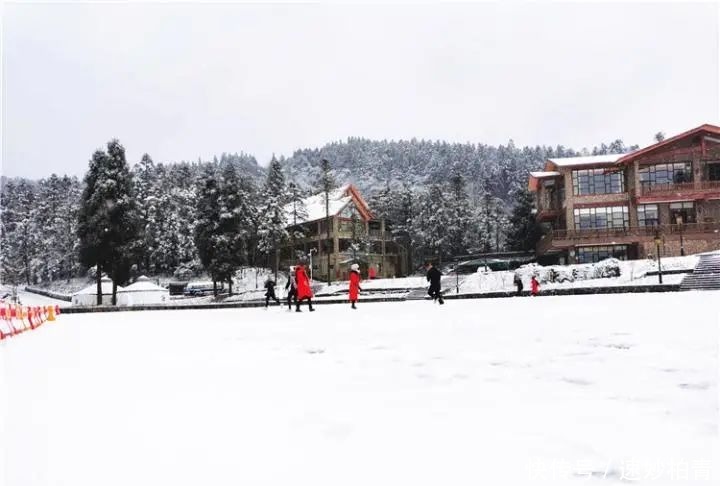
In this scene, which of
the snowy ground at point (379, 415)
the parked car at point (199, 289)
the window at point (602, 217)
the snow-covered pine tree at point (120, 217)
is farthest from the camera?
the parked car at point (199, 289)

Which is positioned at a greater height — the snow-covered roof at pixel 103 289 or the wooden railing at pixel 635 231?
the wooden railing at pixel 635 231

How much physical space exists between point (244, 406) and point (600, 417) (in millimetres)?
2740

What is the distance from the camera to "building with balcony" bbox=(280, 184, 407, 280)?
68500 mm

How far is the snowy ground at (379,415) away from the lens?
3215 mm

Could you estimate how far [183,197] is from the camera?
8144 cm

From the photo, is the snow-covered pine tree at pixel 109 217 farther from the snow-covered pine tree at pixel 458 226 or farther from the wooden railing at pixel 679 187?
the wooden railing at pixel 679 187

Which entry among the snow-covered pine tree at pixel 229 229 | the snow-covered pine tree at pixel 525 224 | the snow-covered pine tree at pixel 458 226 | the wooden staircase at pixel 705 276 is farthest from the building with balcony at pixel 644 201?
the snow-covered pine tree at pixel 229 229

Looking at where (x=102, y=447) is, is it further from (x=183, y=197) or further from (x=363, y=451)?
(x=183, y=197)

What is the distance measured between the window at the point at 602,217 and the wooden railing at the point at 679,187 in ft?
7.37

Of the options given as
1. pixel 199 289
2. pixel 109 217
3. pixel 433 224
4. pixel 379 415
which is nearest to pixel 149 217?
pixel 199 289

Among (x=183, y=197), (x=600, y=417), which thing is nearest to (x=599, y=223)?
(x=600, y=417)

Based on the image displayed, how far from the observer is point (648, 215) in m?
48.0

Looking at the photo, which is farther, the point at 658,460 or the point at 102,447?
the point at 102,447

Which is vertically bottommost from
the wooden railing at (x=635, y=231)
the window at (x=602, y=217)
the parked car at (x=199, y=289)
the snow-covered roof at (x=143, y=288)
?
the parked car at (x=199, y=289)
